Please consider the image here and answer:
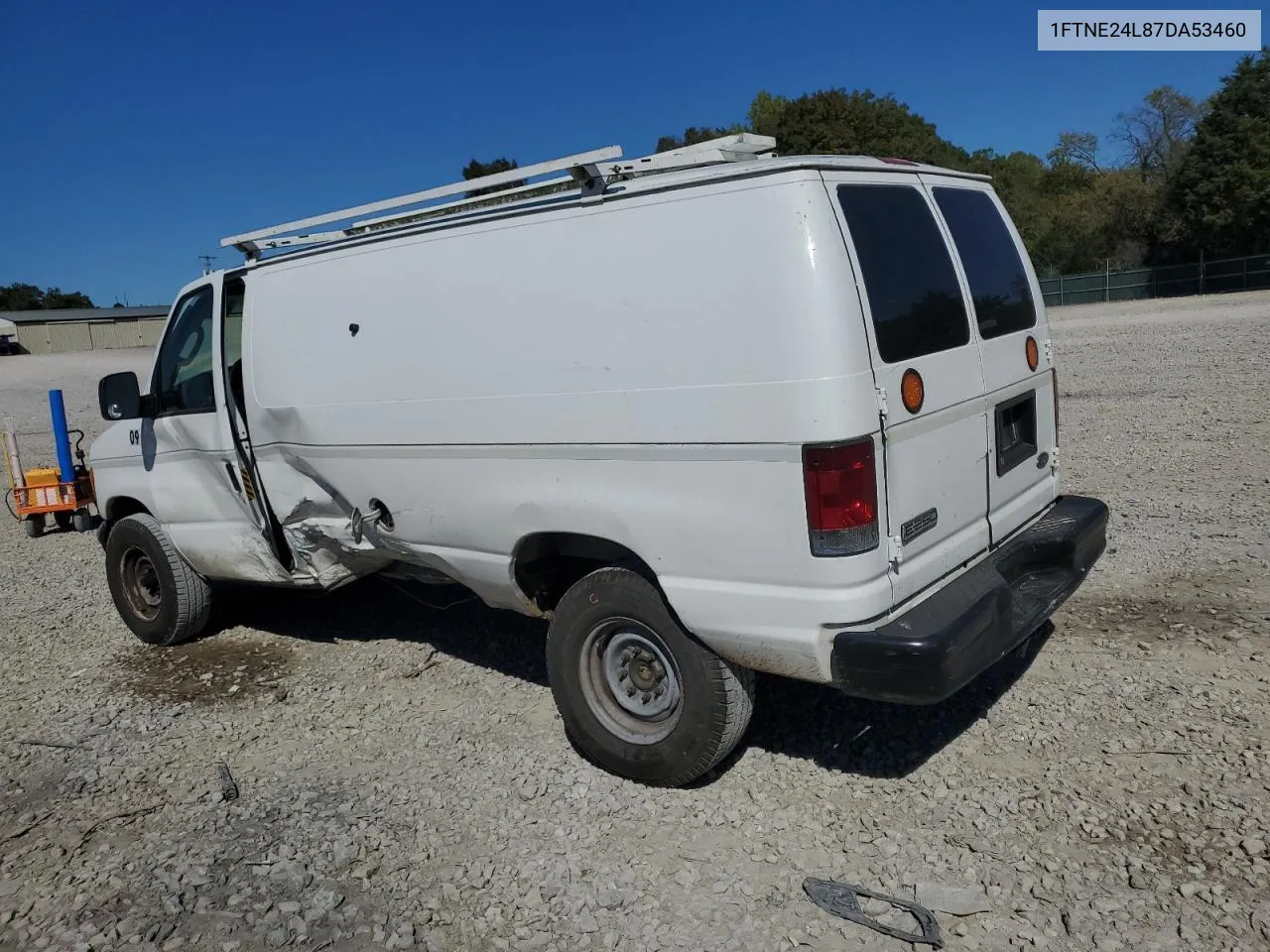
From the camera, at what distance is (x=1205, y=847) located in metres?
3.37

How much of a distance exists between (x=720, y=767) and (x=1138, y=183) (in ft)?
174

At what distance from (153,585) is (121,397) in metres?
1.38

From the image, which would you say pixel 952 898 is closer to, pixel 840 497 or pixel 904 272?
pixel 840 497

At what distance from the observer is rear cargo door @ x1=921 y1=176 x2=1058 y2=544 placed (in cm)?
426

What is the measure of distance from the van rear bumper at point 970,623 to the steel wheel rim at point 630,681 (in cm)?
82

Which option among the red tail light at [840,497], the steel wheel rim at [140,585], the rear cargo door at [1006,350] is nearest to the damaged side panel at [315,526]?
the steel wheel rim at [140,585]

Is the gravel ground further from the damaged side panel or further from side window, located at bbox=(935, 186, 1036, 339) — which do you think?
side window, located at bbox=(935, 186, 1036, 339)

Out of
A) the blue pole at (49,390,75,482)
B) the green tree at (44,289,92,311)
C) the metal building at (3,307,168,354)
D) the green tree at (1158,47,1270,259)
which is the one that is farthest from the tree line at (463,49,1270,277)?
the green tree at (44,289,92,311)

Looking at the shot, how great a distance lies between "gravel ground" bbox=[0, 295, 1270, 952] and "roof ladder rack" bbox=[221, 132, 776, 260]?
2.45 metres

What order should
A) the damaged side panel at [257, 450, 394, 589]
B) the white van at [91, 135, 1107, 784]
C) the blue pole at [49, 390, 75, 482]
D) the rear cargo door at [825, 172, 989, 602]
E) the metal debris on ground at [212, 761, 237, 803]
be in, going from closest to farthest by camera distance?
the white van at [91, 135, 1107, 784]
the rear cargo door at [825, 172, 989, 602]
the metal debris on ground at [212, 761, 237, 803]
the damaged side panel at [257, 450, 394, 589]
the blue pole at [49, 390, 75, 482]

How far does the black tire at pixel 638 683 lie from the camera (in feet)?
12.7

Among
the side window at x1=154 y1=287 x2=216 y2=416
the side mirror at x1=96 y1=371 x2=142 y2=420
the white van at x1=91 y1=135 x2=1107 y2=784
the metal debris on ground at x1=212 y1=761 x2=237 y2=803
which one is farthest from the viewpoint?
the side mirror at x1=96 y1=371 x2=142 y2=420

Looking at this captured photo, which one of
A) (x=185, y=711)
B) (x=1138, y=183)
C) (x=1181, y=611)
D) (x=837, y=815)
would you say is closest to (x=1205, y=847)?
(x=837, y=815)

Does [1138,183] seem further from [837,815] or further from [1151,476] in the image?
[837,815]
